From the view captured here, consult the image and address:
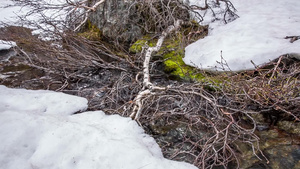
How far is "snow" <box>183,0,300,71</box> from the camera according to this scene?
3064 mm

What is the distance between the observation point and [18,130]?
1534mm

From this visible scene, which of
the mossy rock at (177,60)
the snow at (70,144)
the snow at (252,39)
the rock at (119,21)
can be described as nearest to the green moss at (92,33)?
the rock at (119,21)

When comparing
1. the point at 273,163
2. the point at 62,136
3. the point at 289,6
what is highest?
the point at 289,6

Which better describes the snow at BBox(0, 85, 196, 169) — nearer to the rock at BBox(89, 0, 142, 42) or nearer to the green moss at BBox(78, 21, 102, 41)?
the rock at BBox(89, 0, 142, 42)

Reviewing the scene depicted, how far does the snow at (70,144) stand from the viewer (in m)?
1.40

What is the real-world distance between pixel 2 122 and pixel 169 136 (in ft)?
6.70

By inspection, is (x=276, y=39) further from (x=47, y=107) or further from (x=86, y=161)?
(x=47, y=107)

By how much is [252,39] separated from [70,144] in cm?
379

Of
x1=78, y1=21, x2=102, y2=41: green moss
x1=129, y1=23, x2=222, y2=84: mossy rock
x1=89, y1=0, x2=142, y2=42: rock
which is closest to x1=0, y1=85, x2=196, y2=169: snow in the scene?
x1=129, y1=23, x2=222, y2=84: mossy rock

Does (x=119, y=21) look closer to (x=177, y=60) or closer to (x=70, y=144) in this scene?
(x=177, y=60)

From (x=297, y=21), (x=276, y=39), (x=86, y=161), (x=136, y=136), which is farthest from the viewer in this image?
(x=297, y=21)

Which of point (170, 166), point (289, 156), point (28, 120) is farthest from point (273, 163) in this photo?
point (28, 120)

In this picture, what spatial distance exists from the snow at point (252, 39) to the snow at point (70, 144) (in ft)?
6.18

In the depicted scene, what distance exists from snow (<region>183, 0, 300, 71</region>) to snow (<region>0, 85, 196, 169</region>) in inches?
74.2
